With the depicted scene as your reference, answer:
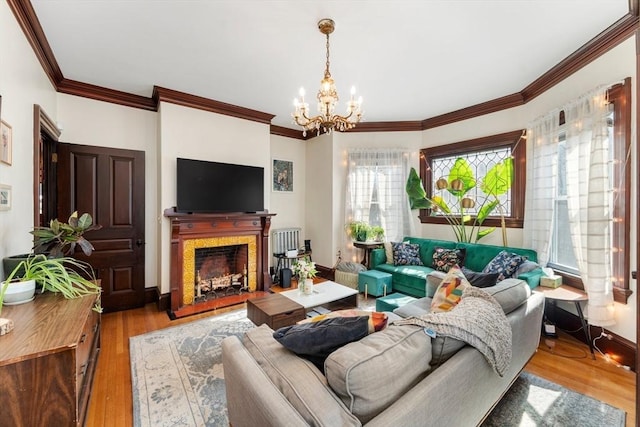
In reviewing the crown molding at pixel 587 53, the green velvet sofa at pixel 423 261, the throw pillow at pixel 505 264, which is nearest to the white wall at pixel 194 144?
the green velvet sofa at pixel 423 261

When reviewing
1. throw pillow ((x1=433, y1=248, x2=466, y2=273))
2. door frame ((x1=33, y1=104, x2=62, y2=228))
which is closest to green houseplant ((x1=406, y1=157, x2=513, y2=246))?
throw pillow ((x1=433, y1=248, x2=466, y2=273))

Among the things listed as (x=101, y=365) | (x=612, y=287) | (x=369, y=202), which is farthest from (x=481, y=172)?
(x=101, y=365)

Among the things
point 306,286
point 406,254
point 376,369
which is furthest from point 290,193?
point 376,369

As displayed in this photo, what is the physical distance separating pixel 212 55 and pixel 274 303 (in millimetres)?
2613

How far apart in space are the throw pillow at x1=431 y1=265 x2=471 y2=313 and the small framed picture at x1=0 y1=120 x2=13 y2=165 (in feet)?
10.9

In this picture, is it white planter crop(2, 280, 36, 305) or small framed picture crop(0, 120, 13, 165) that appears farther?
small framed picture crop(0, 120, 13, 165)

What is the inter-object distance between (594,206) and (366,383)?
2.91m

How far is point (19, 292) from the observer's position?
1.69 m

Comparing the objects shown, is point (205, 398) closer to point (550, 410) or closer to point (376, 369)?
point (376, 369)

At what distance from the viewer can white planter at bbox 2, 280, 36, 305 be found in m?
1.66

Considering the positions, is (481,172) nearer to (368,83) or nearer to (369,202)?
(369,202)

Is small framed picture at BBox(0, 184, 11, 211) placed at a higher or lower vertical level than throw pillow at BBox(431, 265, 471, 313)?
higher

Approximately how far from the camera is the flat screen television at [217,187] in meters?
3.74

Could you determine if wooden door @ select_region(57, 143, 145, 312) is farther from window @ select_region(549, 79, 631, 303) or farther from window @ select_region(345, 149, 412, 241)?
window @ select_region(549, 79, 631, 303)
